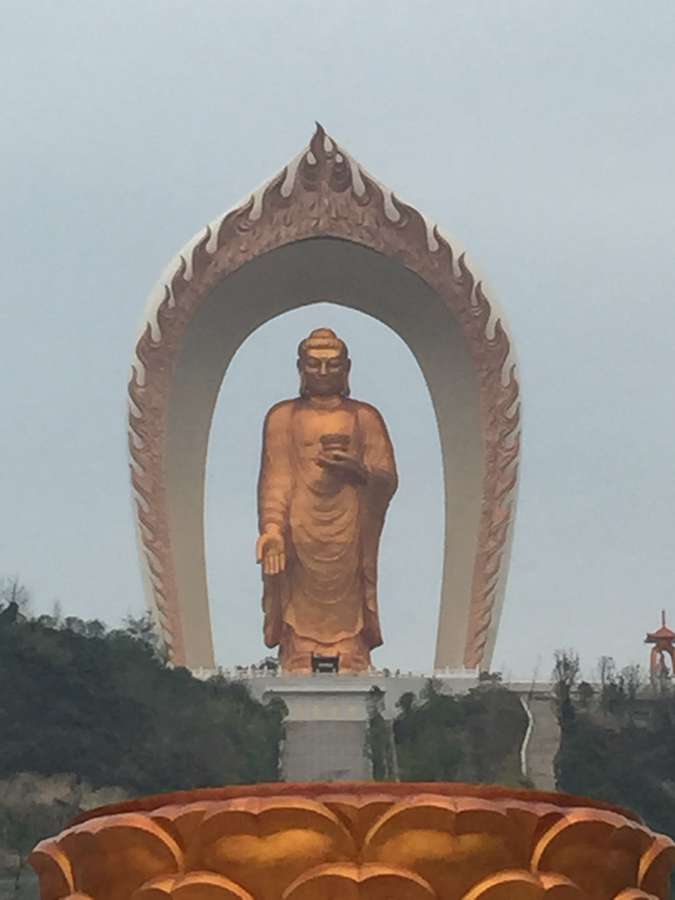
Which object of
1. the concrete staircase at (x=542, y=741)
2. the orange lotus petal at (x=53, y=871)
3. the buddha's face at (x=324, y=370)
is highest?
the buddha's face at (x=324, y=370)

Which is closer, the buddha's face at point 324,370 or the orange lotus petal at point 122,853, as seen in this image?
the orange lotus petal at point 122,853

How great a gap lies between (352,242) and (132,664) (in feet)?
15.9

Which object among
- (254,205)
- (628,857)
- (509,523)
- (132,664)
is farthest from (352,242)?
(628,857)

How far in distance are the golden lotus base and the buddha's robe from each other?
2247cm

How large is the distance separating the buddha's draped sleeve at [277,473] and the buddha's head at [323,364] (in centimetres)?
38

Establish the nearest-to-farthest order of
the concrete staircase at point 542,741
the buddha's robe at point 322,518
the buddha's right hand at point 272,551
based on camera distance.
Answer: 1. the concrete staircase at point 542,741
2. the buddha's right hand at point 272,551
3. the buddha's robe at point 322,518

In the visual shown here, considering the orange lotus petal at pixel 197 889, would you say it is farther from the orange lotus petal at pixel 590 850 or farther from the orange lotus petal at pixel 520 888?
the orange lotus petal at pixel 590 850

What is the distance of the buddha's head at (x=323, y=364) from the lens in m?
27.2

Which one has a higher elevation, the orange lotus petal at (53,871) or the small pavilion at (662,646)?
the small pavilion at (662,646)

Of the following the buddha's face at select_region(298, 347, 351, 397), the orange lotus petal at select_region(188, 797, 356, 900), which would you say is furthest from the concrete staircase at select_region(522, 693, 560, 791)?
the orange lotus petal at select_region(188, 797, 356, 900)

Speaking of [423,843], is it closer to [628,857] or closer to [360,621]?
[628,857]

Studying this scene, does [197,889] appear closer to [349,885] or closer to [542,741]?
[349,885]

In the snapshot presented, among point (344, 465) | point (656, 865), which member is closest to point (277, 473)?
point (344, 465)

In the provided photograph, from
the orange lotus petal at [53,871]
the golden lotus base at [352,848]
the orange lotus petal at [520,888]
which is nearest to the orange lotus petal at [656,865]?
the golden lotus base at [352,848]
